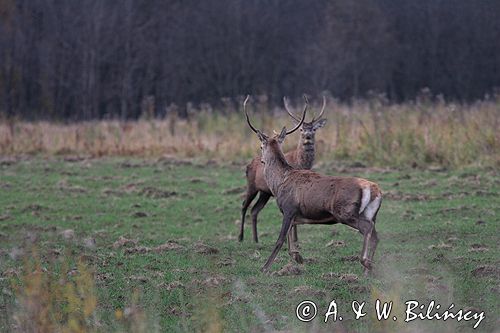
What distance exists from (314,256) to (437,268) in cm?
143

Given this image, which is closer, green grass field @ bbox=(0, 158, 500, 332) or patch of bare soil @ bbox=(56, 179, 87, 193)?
green grass field @ bbox=(0, 158, 500, 332)

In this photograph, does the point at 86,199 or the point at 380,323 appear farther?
the point at 86,199

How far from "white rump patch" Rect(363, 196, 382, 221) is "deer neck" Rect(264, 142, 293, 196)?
4.10 feet

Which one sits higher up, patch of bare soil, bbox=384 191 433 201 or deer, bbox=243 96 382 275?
deer, bbox=243 96 382 275

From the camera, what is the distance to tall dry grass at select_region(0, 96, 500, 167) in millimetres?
16766

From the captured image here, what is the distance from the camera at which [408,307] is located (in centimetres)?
651

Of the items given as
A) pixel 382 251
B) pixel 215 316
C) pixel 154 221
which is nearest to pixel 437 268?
pixel 382 251

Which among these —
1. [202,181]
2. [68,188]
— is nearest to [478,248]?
[202,181]


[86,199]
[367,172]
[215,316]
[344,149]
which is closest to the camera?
[215,316]

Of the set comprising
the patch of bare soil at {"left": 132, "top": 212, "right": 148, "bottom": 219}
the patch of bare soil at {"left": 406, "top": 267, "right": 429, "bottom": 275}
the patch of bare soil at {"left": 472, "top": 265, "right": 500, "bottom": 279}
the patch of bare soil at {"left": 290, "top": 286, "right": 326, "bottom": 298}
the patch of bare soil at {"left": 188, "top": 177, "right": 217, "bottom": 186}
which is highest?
Answer: the patch of bare soil at {"left": 472, "top": 265, "right": 500, "bottom": 279}

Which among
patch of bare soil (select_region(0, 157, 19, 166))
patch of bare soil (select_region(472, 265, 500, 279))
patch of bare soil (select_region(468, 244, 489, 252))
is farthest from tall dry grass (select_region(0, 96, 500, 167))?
patch of bare soil (select_region(472, 265, 500, 279))

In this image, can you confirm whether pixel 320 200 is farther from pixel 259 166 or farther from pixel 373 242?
pixel 259 166

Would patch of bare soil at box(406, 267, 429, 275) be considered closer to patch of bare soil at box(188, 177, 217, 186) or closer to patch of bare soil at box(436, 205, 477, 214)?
patch of bare soil at box(436, 205, 477, 214)

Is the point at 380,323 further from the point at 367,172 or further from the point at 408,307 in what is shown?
the point at 367,172
